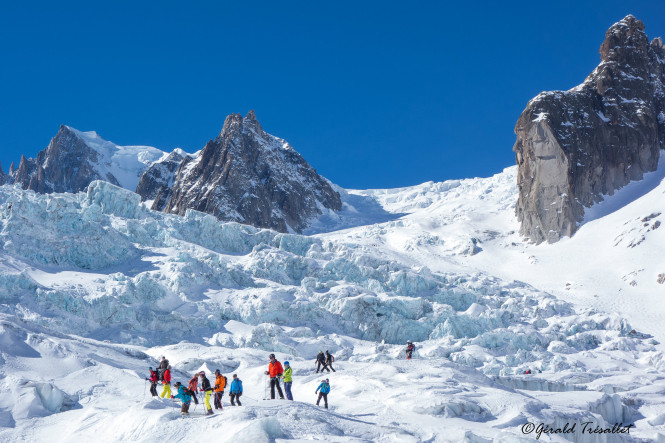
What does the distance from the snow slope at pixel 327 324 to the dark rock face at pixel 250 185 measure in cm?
3828

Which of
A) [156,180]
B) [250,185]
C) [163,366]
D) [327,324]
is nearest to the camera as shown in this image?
[163,366]

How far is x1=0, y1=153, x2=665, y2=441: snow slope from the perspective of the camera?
73.6ft

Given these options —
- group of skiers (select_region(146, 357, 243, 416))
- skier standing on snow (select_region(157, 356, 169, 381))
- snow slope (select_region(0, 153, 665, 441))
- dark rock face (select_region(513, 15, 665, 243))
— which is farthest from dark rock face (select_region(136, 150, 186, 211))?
→ group of skiers (select_region(146, 357, 243, 416))

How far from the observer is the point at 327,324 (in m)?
56.7

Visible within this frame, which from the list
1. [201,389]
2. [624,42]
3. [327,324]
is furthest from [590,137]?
[201,389]

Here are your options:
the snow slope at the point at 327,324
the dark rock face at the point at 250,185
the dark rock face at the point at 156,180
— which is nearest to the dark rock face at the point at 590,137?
the snow slope at the point at 327,324

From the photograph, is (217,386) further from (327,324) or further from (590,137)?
(590,137)

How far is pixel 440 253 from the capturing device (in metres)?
107

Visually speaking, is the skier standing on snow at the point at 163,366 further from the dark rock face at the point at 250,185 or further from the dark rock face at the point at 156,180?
the dark rock face at the point at 156,180

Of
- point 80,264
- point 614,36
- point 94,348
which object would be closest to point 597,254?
point 614,36

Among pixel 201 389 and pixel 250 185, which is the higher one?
pixel 250 185

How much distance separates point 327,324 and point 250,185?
3793 inches

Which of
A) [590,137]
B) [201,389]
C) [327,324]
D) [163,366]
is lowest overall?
[201,389]

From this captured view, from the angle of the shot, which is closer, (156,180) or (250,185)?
(250,185)
